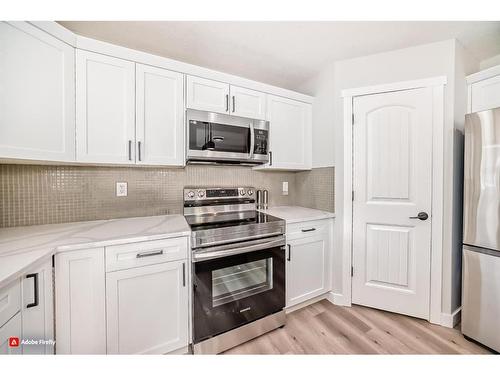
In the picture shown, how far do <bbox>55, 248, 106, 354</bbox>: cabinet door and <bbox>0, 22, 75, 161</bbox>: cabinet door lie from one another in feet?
2.14

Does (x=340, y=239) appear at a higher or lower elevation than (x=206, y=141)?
lower

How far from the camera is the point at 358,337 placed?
1.62 meters

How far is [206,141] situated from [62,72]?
982mm

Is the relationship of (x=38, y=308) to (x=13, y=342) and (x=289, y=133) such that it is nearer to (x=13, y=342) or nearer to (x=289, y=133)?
(x=13, y=342)

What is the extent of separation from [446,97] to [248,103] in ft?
5.49

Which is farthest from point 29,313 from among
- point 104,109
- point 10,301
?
point 104,109

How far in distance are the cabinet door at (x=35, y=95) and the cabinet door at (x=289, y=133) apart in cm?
159

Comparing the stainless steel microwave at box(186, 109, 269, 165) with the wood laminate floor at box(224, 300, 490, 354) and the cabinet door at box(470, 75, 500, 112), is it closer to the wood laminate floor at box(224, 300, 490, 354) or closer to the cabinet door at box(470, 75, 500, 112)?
the wood laminate floor at box(224, 300, 490, 354)

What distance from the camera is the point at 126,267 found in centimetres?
124

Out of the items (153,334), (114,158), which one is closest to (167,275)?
(153,334)

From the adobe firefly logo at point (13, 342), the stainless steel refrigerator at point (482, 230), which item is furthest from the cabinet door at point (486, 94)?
the adobe firefly logo at point (13, 342)

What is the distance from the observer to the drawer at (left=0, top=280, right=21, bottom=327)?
79 centimetres

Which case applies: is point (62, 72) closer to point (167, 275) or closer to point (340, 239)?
point (167, 275)
